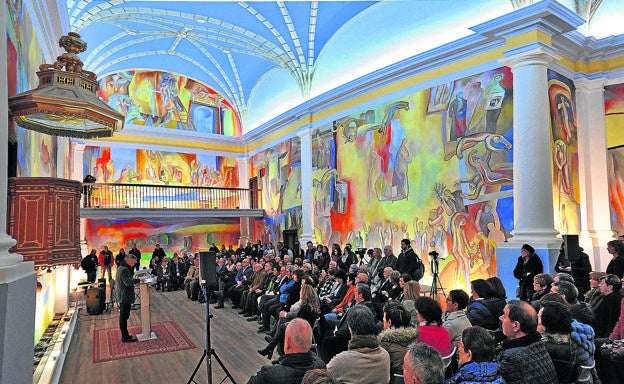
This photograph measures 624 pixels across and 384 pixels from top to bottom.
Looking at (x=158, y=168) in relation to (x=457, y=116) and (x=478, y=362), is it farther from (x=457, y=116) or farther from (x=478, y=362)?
(x=478, y=362)

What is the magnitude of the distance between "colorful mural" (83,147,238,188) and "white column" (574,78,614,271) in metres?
16.7

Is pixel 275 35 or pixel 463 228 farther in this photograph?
pixel 275 35

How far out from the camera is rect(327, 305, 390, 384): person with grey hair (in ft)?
10.8

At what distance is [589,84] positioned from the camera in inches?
416

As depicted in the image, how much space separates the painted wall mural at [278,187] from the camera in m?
17.7

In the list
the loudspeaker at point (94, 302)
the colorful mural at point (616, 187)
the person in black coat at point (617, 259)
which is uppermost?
the colorful mural at point (616, 187)

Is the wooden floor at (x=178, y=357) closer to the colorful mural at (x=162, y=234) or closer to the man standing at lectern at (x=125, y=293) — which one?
the man standing at lectern at (x=125, y=293)

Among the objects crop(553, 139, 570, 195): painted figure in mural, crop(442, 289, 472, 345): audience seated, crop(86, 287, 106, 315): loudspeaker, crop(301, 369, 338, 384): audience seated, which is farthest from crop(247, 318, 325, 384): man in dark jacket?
crop(86, 287, 106, 315): loudspeaker

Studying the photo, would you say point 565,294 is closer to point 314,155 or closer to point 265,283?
point 265,283

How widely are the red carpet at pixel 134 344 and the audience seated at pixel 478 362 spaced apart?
5.92m

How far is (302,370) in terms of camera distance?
10.6ft

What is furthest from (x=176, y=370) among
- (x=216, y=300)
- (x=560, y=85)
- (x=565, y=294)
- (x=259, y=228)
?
(x=259, y=228)

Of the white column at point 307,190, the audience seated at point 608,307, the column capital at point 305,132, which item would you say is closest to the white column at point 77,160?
the column capital at point 305,132

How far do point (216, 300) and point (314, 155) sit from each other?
6.52m
